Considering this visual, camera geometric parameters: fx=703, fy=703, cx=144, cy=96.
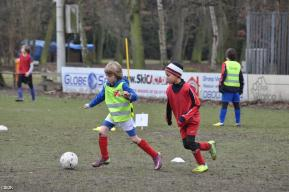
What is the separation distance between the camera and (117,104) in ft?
33.6

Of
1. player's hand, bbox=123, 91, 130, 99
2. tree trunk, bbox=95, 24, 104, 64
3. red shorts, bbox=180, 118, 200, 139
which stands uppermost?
player's hand, bbox=123, 91, 130, 99

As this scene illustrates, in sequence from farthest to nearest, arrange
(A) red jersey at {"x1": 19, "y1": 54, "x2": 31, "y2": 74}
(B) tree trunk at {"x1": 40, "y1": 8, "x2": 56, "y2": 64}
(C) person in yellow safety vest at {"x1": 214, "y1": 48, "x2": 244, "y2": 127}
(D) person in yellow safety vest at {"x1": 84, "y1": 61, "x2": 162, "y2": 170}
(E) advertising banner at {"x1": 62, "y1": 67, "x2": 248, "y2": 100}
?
(B) tree trunk at {"x1": 40, "y1": 8, "x2": 56, "y2": 64} → (E) advertising banner at {"x1": 62, "y1": 67, "x2": 248, "y2": 100} → (A) red jersey at {"x1": 19, "y1": 54, "x2": 31, "y2": 74} → (C) person in yellow safety vest at {"x1": 214, "y1": 48, "x2": 244, "y2": 127} → (D) person in yellow safety vest at {"x1": 84, "y1": 61, "x2": 162, "y2": 170}

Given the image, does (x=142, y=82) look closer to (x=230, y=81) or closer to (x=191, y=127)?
(x=230, y=81)

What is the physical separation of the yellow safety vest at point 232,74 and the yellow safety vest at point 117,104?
6.46 meters

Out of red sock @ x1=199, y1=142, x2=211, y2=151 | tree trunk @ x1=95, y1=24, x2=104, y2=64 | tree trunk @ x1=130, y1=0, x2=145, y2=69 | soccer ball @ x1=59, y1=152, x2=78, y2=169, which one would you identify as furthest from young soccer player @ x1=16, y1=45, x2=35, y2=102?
tree trunk @ x1=95, y1=24, x2=104, y2=64

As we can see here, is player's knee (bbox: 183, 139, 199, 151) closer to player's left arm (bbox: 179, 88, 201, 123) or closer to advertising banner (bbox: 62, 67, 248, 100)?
player's left arm (bbox: 179, 88, 201, 123)

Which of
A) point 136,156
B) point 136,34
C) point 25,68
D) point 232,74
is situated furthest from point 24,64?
point 136,156

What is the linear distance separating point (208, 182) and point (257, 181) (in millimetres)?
649

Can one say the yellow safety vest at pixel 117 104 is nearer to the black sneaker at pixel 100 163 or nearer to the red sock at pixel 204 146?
the black sneaker at pixel 100 163

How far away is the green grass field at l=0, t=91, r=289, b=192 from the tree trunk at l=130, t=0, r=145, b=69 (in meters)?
10.9

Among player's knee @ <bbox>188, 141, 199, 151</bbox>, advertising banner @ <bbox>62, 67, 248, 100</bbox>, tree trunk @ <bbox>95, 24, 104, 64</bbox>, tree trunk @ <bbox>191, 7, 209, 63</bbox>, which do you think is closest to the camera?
player's knee @ <bbox>188, 141, 199, 151</bbox>

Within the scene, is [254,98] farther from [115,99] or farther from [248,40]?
[115,99]

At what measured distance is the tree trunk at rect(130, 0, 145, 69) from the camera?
2986cm

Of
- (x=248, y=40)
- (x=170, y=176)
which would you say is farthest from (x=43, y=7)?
(x=170, y=176)
